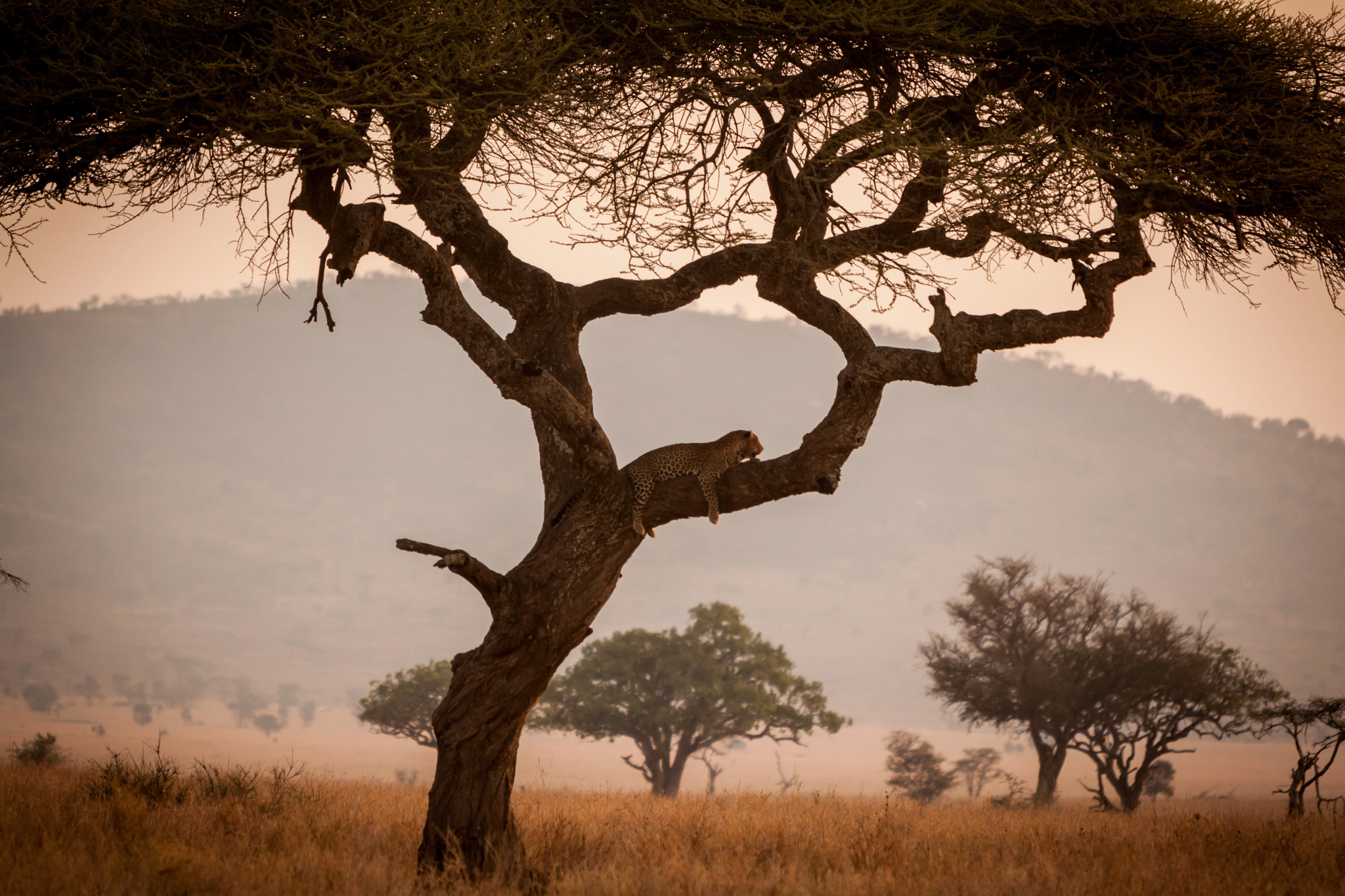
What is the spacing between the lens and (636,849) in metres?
8.15

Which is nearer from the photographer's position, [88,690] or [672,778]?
[672,778]

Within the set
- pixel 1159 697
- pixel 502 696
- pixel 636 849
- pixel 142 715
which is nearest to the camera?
pixel 502 696

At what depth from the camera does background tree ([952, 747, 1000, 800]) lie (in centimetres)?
3359

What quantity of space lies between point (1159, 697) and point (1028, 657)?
2640mm

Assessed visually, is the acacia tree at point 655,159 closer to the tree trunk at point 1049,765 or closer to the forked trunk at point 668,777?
the tree trunk at point 1049,765

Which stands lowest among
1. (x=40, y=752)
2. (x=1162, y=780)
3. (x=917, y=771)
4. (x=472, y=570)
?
(x=1162, y=780)

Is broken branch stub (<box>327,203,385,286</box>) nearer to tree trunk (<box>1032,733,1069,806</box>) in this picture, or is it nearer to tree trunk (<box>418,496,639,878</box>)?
tree trunk (<box>418,496,639,878</box>)

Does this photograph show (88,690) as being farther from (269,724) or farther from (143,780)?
(143,780)

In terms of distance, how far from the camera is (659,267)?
854 cm

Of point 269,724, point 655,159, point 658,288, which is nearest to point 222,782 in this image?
point 658,288

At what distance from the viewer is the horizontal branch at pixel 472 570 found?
7.14 metres

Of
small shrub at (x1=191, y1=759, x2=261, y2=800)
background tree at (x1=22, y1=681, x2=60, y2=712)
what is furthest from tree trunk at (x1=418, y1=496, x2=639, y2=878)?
background tree at (x1=22, y1=681, x2=60, y2=712)

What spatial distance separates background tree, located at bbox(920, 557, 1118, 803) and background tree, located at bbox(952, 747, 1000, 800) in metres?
11.5

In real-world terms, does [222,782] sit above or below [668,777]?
above
